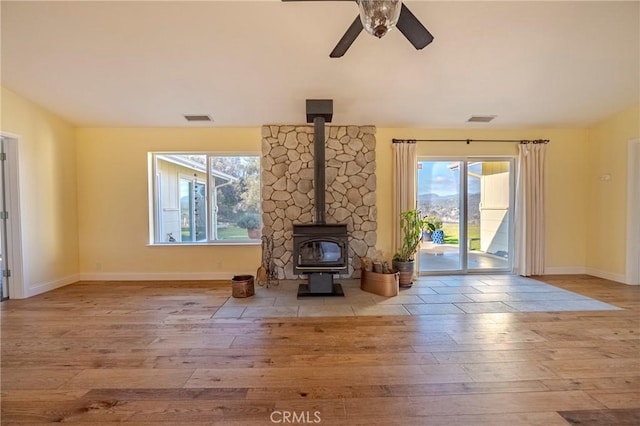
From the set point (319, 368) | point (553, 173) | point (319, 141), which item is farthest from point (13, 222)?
point (553, 173)

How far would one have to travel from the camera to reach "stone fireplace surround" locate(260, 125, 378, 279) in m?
4.82

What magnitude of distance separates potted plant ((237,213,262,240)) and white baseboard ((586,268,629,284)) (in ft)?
18.3

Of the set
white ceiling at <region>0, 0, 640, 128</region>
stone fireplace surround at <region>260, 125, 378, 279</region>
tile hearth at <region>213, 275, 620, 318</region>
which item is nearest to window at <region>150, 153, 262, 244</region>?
stone fireplace surround at <region>260, 125, 378, 279</region>

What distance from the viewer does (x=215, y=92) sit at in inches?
152

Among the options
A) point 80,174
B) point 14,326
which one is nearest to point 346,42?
point 14,326

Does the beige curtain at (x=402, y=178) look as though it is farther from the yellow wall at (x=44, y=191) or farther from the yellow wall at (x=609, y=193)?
the yellow wall at (x=44, y=191)

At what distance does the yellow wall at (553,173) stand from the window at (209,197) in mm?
2114

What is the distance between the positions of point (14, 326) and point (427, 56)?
5071 millimetres

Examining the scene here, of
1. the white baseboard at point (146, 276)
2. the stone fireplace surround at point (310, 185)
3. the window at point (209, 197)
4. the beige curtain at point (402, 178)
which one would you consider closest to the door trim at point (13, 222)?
the white baseboard at point (146, 276)

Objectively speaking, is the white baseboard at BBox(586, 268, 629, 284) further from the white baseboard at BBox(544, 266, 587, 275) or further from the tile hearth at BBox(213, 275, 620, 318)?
the tile hearth at BBox(213, 275, 620, 318)

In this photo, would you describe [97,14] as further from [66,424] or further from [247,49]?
[66,424]

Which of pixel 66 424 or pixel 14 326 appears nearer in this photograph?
pixel 66 424

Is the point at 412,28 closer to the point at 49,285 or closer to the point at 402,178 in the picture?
the point at 402,178

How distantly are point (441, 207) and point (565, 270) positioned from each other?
236 cm
